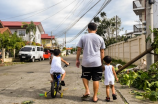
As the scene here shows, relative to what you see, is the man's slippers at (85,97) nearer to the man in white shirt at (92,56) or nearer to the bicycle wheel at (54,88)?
the man in white shirt at (92,56)

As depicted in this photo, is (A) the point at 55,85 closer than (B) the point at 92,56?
No

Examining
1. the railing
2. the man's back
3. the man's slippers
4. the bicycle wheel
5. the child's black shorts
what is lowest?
the man's slippers

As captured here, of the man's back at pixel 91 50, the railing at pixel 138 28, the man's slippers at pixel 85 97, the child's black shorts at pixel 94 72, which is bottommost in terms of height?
the man's slippers at pixel 85 97

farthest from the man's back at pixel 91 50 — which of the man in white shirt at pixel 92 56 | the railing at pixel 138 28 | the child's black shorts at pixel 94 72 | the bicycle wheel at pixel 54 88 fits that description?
the railing at pixel 138 28

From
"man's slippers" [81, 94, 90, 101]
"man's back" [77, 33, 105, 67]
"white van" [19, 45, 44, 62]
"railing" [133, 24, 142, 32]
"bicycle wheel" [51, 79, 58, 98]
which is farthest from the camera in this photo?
"railing" [133, 24, 142, 32]

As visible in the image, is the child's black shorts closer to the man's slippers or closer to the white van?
the man's slippers

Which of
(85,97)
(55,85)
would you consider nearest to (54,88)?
(55,85)

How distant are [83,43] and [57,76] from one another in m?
1.35

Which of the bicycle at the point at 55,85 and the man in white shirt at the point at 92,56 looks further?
the bicycle at the point at 55,85

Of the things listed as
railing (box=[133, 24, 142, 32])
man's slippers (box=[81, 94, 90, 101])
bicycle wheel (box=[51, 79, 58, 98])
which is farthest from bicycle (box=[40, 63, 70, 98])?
railing (box=[133, 24, 142, 32])

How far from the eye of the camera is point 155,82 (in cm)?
536

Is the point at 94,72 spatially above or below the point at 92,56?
below

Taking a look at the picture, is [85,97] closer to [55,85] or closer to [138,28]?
[55,85]

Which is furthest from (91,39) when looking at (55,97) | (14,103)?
(14,103)
